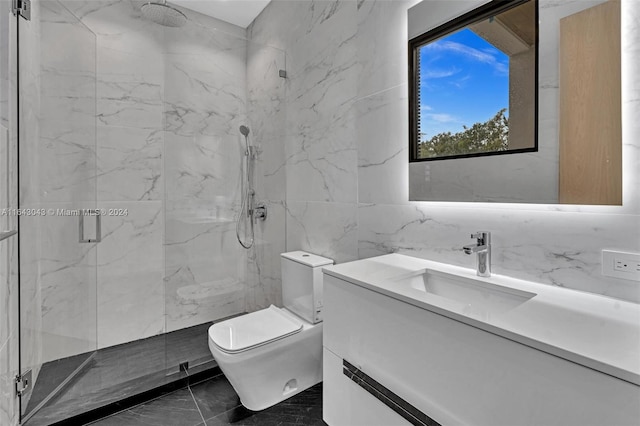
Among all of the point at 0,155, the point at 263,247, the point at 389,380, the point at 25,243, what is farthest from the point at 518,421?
the point at 25,243

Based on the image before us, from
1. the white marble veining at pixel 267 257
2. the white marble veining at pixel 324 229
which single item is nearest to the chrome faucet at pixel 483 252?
the white marble veining at pixel 324 229

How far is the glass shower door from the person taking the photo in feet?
5.45

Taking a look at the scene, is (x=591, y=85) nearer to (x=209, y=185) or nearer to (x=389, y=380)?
(x=389, y=380)

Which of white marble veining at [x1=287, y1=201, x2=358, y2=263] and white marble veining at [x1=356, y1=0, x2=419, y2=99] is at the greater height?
white marble veining at [x1=356, y1=0, x2=419, y2=99]

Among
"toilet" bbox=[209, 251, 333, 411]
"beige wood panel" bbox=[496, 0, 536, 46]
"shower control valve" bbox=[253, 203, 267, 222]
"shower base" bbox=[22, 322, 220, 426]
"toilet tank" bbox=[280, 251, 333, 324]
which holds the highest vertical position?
"beige wood panel" bbox=[496, 0, 536, 46]

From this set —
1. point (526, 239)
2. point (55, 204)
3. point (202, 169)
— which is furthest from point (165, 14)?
point (526, 239)

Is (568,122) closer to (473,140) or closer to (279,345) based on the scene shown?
(473,140)

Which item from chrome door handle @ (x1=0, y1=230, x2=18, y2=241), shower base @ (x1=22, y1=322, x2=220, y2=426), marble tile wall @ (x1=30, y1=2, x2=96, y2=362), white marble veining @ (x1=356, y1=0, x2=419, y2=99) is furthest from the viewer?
marble tile wall @ (x1=30, y1=2, x2=96, y2=362)

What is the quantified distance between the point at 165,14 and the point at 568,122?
2.34 metres

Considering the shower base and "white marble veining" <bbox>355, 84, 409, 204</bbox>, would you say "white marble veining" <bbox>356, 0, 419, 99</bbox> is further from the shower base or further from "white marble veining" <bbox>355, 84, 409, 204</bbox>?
the shower base

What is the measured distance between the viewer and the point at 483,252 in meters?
1.18

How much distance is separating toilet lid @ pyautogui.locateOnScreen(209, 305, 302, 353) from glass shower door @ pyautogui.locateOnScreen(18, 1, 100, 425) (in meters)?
0.93

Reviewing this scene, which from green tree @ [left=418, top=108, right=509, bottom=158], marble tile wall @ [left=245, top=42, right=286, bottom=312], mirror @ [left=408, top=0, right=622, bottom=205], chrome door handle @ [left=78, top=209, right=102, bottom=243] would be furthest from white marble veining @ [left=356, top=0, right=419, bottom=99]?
chrome door handle @ [left=78, top=209, right=102, bottom=243]

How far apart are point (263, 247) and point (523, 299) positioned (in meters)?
1.75
